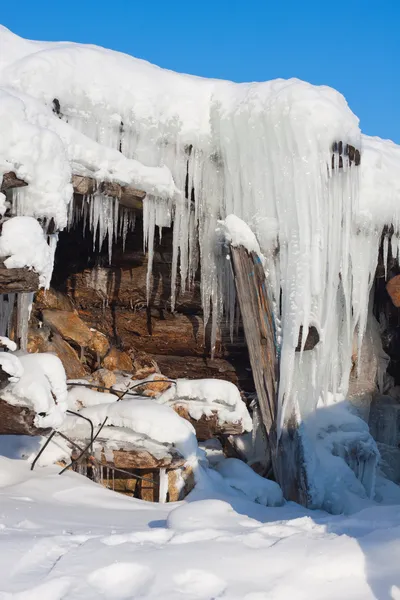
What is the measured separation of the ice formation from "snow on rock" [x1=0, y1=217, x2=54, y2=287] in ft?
6.28

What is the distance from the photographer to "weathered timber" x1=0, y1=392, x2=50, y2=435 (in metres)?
4.62

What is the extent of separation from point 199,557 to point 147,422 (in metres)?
3.36

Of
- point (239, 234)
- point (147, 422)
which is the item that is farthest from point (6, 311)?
point (239, 234)

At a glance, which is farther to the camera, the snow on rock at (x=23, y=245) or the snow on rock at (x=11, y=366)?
the snow on rock at (x=11, y=366)

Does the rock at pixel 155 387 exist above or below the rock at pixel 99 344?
below

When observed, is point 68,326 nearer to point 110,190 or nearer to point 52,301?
point 52,301

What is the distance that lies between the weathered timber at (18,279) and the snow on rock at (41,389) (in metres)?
0.53

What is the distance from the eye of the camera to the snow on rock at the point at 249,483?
266 inches

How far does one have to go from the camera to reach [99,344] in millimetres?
8828

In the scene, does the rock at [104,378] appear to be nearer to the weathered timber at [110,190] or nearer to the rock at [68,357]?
the rock at [68,357]

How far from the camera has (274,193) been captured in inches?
267

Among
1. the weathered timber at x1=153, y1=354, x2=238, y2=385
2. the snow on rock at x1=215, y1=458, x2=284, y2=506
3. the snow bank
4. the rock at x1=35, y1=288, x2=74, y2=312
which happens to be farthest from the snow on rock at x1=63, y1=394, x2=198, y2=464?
the weathered timber at x1=153, y1=354, x2=238, y2=385

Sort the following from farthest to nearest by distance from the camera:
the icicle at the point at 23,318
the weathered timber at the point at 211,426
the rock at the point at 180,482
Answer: the weathered timber at the point at 211,426
the rock at the point at 180,482
the icicle at the point at 23,318

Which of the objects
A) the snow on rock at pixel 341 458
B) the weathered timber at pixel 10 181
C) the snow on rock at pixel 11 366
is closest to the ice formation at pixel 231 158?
the snow on rock at pixel 341 458
